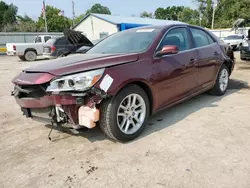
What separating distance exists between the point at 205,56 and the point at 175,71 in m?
1.11

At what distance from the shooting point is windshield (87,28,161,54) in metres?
3.41

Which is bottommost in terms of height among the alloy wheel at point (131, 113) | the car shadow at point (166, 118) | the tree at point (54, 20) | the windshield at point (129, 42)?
the car shadow at point (166, 118)

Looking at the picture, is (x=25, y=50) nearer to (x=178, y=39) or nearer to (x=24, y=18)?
(x=178, y=39)

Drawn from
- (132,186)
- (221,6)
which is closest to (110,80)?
(132,186)

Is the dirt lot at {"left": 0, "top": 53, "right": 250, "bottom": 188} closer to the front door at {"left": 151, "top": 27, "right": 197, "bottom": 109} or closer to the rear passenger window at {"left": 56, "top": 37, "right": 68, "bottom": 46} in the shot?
the front door at {"left": 151, "top": 27, "right": 197, "bottom": 109}

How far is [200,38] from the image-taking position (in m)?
4.41

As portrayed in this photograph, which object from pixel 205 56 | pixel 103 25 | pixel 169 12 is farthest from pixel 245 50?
pixel 169 12

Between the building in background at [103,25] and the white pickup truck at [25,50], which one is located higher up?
the building in background at [103,25]

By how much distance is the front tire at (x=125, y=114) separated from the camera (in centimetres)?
276

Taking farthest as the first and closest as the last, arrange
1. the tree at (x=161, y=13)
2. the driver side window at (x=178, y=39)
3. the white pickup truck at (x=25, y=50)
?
the tree at (x=161, y=13) < the white pickup truck at (x=25, y=50) < the driver side window at (x=178, y=39)

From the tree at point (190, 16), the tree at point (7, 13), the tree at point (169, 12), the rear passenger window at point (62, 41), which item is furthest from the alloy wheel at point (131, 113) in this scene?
the tree at point (169, 12)

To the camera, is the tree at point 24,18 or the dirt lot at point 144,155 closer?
the dirt lot at point 144,155

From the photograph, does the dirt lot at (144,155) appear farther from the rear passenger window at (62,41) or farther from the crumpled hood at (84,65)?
the rear passenger window at (62,41)

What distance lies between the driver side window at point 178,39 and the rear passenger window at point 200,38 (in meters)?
0.27
